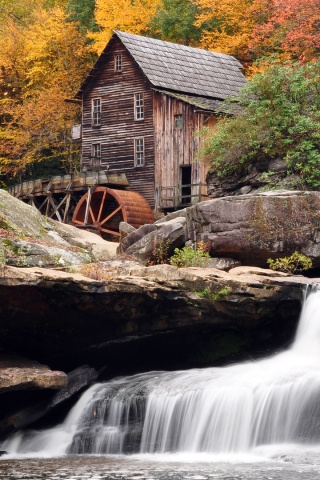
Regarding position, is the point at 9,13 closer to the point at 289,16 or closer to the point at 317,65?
the point at 289,16

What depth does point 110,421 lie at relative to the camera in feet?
66.3

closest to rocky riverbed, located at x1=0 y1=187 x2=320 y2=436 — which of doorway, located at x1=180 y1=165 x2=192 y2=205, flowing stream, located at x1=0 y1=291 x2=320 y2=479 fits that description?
flowing stream, located at x1=0 y1=291 x2=320 y2=479

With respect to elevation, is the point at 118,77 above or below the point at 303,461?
above

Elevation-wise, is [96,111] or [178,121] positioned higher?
[96,111]

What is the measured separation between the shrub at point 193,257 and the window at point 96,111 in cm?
1778

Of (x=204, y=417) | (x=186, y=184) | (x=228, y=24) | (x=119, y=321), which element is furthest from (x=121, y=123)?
(x=204, y=417)

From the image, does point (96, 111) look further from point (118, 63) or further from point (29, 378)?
point (29, 378)

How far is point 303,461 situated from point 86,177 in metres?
25.2

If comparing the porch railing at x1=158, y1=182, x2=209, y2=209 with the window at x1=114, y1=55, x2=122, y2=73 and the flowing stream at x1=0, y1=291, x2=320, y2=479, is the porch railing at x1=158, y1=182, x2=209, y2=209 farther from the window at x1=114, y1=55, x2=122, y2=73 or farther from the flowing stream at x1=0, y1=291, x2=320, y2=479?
the flowing stream at x1=0, y1=291, x2=320, y2=479

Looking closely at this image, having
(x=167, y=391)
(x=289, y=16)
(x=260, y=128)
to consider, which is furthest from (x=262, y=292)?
(x=289, y=16)

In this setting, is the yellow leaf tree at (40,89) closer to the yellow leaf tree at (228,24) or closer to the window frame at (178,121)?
the yellow leaf tree at (228,24)

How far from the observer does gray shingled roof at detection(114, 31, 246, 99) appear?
39469mm

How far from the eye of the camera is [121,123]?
41.2 meters

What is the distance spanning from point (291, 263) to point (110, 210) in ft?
59.7
